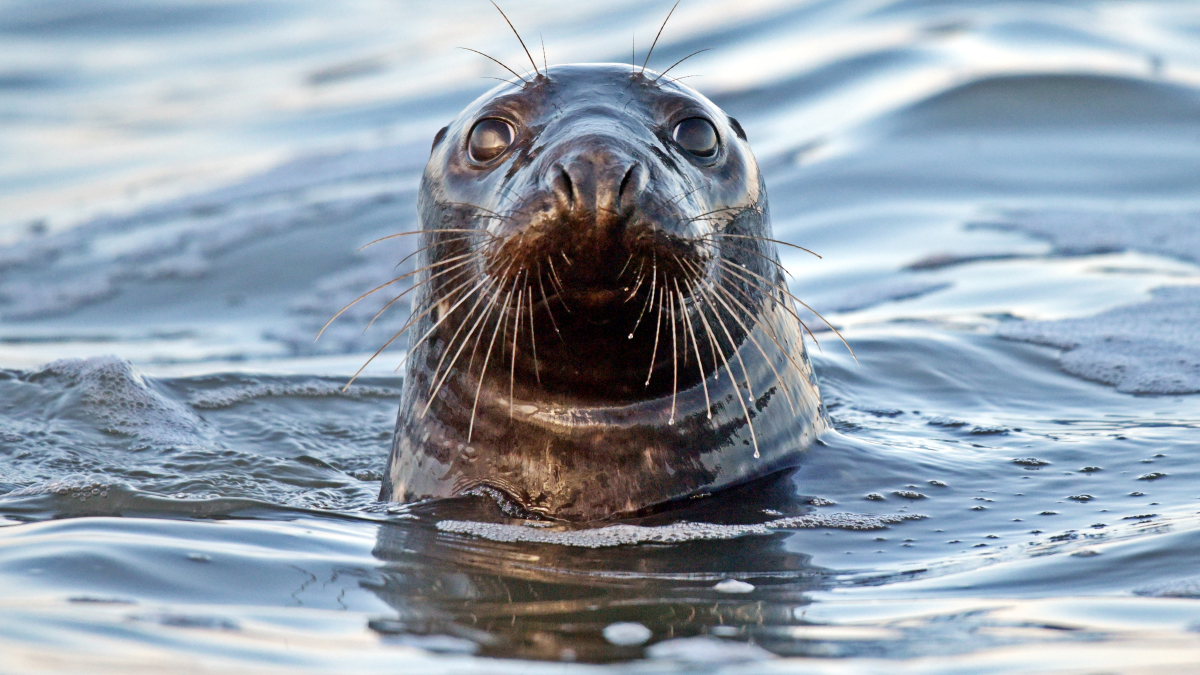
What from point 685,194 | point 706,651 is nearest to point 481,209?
point 685,194

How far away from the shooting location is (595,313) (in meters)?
3.05

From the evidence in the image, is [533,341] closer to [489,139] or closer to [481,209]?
[481,209]

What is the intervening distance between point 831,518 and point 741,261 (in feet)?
2.15

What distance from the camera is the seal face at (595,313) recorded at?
2.93 meters

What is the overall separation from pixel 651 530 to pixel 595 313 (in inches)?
21.0

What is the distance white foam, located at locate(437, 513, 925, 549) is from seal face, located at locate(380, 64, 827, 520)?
0.11 m

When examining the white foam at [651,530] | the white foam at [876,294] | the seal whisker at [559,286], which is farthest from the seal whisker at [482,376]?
the white foam at [876,294]

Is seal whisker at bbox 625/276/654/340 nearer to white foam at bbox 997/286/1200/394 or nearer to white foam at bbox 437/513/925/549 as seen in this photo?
white foam at bbox 437/513/925/549

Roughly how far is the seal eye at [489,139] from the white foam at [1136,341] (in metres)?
2.49

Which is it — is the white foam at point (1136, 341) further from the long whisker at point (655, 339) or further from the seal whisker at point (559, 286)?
the seal whisker at point (559, 286)

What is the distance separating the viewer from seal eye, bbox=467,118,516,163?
138 inches

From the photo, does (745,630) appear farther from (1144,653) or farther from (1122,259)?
(1122,259)

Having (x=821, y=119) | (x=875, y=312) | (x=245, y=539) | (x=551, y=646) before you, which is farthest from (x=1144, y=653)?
(x=821, y=119)

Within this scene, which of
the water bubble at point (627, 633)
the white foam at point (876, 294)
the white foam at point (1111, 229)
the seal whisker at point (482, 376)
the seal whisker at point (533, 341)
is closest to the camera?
the water bubble at point (627, 633)
